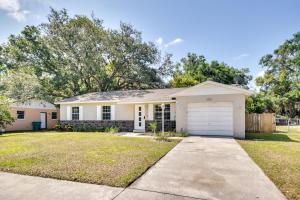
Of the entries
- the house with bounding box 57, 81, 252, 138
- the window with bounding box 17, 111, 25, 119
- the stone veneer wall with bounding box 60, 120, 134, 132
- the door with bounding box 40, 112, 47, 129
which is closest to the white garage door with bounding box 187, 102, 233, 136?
the house with bounding box 57, 81, 252, 138

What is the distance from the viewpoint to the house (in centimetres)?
1286

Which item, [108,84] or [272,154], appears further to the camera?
[108,84]

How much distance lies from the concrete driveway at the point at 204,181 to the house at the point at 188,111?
648cm

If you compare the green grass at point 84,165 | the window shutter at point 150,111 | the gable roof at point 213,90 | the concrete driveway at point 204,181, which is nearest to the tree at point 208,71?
the window shutter at point 150,111

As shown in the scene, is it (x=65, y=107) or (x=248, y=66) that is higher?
(x=248, y=66)

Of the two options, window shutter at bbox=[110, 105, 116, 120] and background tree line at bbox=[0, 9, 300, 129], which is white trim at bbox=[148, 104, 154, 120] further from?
background tree line at bbox=[0, 9, 300, 129]

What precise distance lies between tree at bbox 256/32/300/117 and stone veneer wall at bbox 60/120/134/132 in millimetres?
27758

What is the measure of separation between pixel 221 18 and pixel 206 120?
7.97 meters

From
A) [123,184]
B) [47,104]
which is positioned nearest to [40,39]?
[47,104]

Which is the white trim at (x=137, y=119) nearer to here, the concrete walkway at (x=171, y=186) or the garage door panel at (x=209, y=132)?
the garage door panel at (x=209, y=132)

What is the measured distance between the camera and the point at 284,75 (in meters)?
34.1

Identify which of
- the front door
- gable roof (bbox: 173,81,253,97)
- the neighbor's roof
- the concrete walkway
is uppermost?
gable roof (bbox: 173,81,253,97)

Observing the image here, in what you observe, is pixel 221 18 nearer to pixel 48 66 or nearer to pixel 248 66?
pixel 48 66

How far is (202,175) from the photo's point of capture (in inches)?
200
